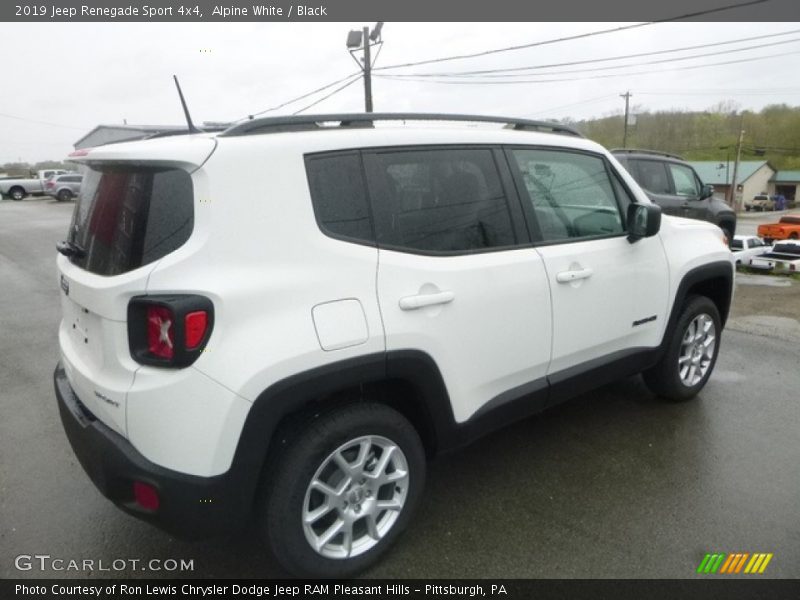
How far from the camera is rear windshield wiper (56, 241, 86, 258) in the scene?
221cm

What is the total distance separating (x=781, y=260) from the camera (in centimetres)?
1131

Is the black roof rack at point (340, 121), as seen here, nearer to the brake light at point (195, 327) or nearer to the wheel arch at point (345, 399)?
the brake light at point (195, 327)

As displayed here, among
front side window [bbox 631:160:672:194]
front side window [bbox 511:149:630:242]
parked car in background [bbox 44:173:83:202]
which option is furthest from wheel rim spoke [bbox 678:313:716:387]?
parked car in background [bbox 44:173:83:202]

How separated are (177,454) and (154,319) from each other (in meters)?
0.47

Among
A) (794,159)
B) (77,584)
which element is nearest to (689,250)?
(77,584)

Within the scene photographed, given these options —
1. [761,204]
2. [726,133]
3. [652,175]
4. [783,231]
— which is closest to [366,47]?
[652,175]

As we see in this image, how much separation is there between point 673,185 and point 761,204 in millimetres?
70084

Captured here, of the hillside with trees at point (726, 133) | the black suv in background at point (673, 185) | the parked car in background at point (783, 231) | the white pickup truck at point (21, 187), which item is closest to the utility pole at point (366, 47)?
the black suv in background at point (673, 185)

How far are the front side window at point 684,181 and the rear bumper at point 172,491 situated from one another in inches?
388

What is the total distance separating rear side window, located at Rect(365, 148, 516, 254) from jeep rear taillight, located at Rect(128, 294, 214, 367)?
31.0 inches

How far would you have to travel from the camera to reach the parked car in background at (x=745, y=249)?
38.7ft

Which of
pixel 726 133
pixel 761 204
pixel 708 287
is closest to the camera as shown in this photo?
pixel 708 287

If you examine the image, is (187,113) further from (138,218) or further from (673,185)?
(673,185)

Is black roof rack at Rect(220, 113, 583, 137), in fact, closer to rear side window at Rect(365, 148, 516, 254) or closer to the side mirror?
rear side window at Rect(365, 148, 516, 254)
